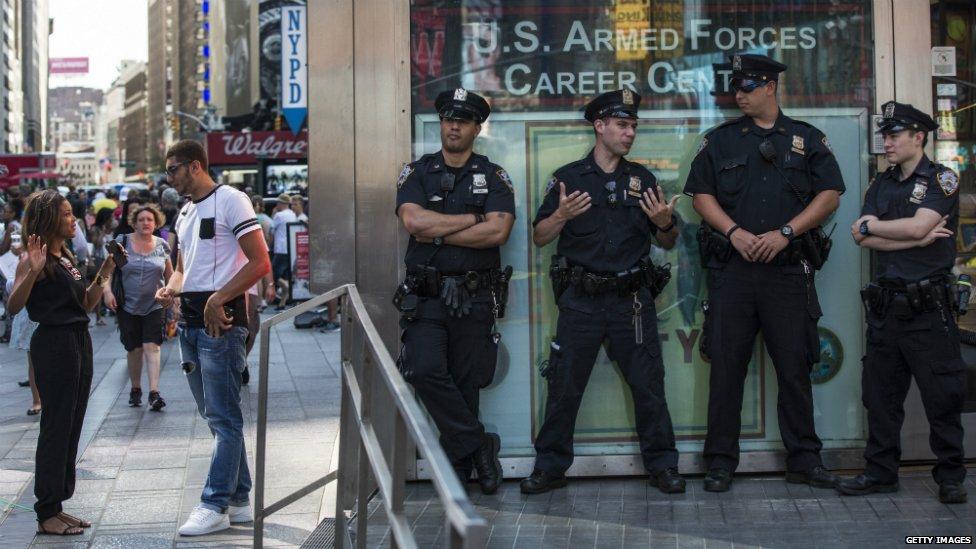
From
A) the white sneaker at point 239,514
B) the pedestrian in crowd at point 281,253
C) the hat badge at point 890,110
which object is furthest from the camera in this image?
the pedestrian in crowd at point 281,253

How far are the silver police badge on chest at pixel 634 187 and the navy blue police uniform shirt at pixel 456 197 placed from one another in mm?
560

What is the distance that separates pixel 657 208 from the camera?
618 cm

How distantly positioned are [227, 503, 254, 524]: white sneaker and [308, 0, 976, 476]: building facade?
109 centimetres

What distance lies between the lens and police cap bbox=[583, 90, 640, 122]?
20.3 feet

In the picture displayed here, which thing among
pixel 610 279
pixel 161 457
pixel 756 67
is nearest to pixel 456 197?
pixel 610 279

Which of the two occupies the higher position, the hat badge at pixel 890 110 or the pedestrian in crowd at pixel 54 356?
the hat badge at pixel 890 110

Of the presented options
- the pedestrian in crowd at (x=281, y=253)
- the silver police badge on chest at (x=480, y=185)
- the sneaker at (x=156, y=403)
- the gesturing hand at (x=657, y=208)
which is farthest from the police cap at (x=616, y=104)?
the pedestrian in crowd at (x=281, y=253)

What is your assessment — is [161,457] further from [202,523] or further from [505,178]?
[505,178]

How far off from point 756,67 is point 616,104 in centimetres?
69

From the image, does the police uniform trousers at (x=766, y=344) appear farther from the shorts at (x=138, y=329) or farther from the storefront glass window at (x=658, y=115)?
the shorts at (x=138, y=329)

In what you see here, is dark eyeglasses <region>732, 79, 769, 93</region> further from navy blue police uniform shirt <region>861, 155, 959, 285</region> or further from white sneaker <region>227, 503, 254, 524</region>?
white sneaker <region>227, 503, 254, 524</region>

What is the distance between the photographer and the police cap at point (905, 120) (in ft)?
19.4

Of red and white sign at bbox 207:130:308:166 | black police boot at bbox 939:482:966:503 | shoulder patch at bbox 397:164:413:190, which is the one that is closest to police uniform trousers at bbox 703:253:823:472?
black police boot at bbox 939:482:966:503

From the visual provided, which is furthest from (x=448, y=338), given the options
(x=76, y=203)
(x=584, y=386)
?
(x=76, y=203)
